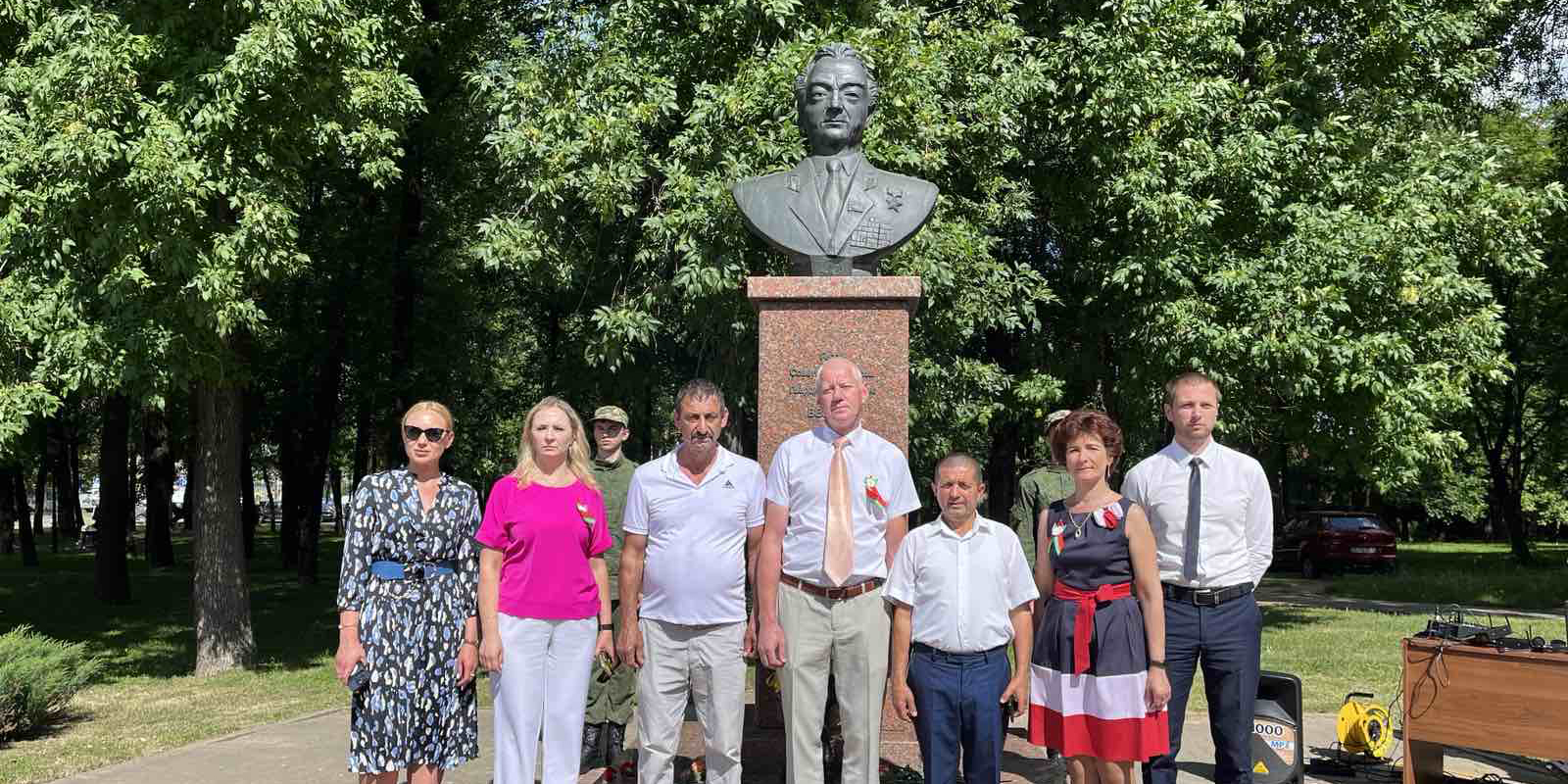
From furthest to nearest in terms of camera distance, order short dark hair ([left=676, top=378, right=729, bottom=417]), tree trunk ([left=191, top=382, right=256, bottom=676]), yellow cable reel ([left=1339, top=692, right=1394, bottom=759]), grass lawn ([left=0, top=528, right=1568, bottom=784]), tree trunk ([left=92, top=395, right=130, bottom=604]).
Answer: tree trunk ([left=92, top=395, right=130, bottom=604]), tree trunk ([left=191, top=382, right=256, bottom=676]), grass lawn ([left=0, top=528, right=1568, bottom=784]), yellow cable reel ([left=1339, top=692, right=1394, bottom=759]), short dark hair ([left=676, top=378, right=729, bottom=417])

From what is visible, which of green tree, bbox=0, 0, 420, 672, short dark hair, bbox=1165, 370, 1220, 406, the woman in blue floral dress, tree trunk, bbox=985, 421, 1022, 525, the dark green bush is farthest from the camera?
tree trunk, bbox=985, 421, 1022, 525

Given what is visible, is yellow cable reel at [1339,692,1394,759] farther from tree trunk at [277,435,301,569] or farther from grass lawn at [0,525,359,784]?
tree trunk at [277,435,301,569]

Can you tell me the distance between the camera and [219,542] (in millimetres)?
12539

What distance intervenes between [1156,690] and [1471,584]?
66.4 feet

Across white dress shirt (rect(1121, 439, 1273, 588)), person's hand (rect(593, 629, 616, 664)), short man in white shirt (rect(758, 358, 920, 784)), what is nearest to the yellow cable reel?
white dress shirt (rect(1121, 439, 1273, 588))

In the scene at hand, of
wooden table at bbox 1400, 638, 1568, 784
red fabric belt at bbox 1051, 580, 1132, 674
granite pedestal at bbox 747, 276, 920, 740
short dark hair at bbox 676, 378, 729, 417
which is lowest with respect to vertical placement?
wooden table at bbox 1400, 638, 1568, 784

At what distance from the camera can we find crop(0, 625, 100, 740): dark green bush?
8.66 metres

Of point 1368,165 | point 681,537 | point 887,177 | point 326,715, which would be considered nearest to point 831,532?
point 681,537

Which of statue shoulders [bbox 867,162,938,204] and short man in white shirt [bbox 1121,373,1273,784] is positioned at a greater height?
statue shoulders [bbox 867,162,938,204]

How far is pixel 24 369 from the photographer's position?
11234 mm

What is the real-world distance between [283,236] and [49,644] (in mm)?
3707

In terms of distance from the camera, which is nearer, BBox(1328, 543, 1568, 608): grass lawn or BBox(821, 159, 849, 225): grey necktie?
BBox(821, 159, 849, 225): grey necktie

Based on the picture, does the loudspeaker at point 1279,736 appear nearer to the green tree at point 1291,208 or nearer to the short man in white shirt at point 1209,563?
the short man in white shirt at point 1209,563

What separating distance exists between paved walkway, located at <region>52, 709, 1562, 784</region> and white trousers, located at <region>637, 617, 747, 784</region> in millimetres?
1186
